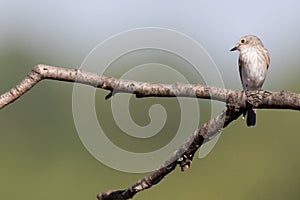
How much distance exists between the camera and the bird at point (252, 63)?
10672mm

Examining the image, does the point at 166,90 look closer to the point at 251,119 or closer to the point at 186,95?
the point at 186,95

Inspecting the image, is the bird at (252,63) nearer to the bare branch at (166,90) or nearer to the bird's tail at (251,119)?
the bird's tail at (251,119)

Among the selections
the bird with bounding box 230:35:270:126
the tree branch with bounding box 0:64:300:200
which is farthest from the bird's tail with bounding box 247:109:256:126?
the tree branch with bounding box 0:64:300:200

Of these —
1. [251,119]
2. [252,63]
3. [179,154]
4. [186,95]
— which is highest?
[252,63]

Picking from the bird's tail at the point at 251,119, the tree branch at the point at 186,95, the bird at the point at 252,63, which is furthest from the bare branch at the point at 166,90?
the bird at the point at 252,63

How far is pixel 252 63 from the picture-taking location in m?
10.8

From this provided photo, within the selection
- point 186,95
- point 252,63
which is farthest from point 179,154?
point 252,63

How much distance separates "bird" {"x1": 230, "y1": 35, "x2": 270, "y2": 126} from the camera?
10672 millimetres

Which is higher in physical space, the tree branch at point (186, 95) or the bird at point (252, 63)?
the bird at point (252, 63)

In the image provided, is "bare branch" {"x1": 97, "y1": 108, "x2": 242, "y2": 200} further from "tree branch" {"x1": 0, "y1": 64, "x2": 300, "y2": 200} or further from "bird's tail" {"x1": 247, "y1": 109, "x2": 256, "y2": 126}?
"bird's tail" {"x1": 247, "y1": 109, "x2": 256, "y2": 126}

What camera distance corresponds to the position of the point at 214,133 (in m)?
4.63

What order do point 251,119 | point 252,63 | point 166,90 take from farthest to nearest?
point 252,63
point 251,119
point 166,90

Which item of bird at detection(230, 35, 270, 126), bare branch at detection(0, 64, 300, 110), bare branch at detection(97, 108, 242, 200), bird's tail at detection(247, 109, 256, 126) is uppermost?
bird at detection(230, 35, 270, 126)

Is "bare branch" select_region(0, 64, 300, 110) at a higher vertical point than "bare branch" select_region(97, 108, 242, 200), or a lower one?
higher
